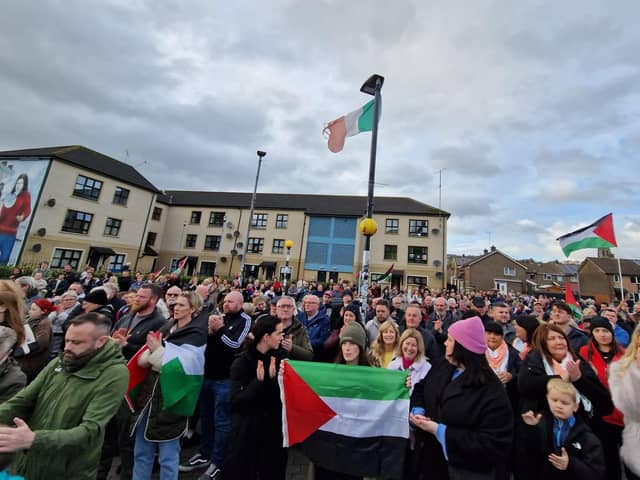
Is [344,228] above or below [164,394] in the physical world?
above

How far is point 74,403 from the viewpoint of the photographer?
88.5 inches

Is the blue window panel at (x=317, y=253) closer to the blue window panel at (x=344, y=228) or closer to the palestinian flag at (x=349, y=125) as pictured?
the blue window panel at (x=344, y=228)

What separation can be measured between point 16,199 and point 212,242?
17079 millimetres

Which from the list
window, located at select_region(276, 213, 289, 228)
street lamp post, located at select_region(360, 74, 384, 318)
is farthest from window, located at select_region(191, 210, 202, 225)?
street lamp post, located at select_region(360, 74, 384, 318)

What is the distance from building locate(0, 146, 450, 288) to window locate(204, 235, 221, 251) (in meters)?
0.13

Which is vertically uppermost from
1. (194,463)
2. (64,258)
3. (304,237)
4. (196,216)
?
(196,216)

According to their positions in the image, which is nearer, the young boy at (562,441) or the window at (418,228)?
the young boy at (562,441)

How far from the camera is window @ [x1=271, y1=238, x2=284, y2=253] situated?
111 ft

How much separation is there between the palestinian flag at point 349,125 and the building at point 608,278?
55.5 meters

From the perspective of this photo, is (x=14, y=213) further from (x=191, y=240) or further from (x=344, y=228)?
(x=344, y=228)

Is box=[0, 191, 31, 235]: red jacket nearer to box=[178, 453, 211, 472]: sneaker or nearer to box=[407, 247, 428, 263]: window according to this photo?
box=[178, 453, 211, 472]: sneaker

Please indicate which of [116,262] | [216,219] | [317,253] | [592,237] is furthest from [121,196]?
[592,237]

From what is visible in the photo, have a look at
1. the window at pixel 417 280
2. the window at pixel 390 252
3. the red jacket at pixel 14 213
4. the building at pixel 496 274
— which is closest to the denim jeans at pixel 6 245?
the red jacket at pixel 14 213

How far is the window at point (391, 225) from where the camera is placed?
32.6 metres
